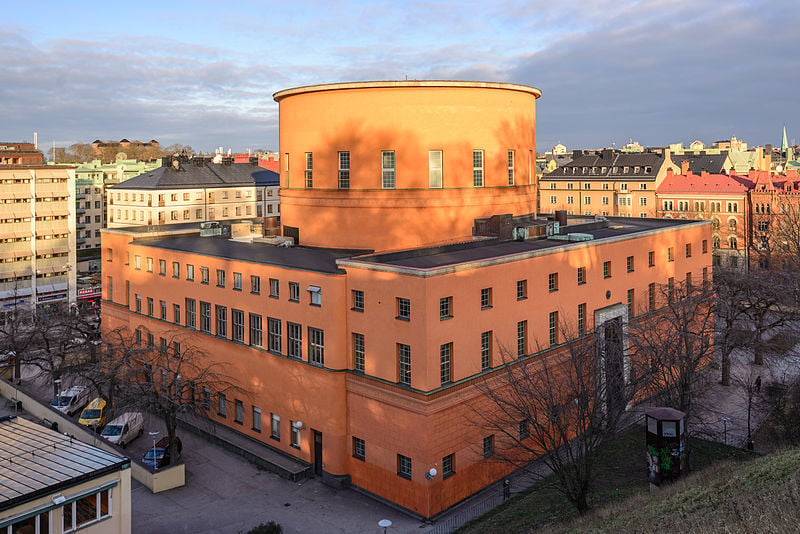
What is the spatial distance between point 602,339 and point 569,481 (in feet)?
35.9

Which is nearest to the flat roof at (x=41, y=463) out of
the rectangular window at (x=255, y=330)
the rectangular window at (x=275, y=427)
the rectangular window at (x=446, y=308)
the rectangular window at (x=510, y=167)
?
the rectangular window at (x=275, y=427)

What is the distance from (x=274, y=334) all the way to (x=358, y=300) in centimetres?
593

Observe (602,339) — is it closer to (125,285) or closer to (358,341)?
(358,341)

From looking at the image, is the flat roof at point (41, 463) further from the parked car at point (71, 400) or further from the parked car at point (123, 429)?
the parked car at point (71, 400)

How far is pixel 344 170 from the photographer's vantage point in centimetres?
3828

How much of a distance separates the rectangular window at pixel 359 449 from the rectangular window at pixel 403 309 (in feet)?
21.5


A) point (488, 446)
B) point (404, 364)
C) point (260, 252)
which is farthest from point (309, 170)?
point (488, 446)

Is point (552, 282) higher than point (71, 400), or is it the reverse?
point (552, 282)

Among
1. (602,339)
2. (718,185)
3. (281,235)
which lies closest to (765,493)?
(602,339)

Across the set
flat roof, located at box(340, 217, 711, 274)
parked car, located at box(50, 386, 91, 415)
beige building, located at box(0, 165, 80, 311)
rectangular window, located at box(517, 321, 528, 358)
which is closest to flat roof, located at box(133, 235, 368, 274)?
flat roof, located at box(340, 217, 711, 274)

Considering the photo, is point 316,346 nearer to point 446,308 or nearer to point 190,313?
point 446,308

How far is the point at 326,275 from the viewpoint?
3056 cm

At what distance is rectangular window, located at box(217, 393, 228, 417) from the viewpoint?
1473 inches

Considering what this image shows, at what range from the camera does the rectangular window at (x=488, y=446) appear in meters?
30.7
